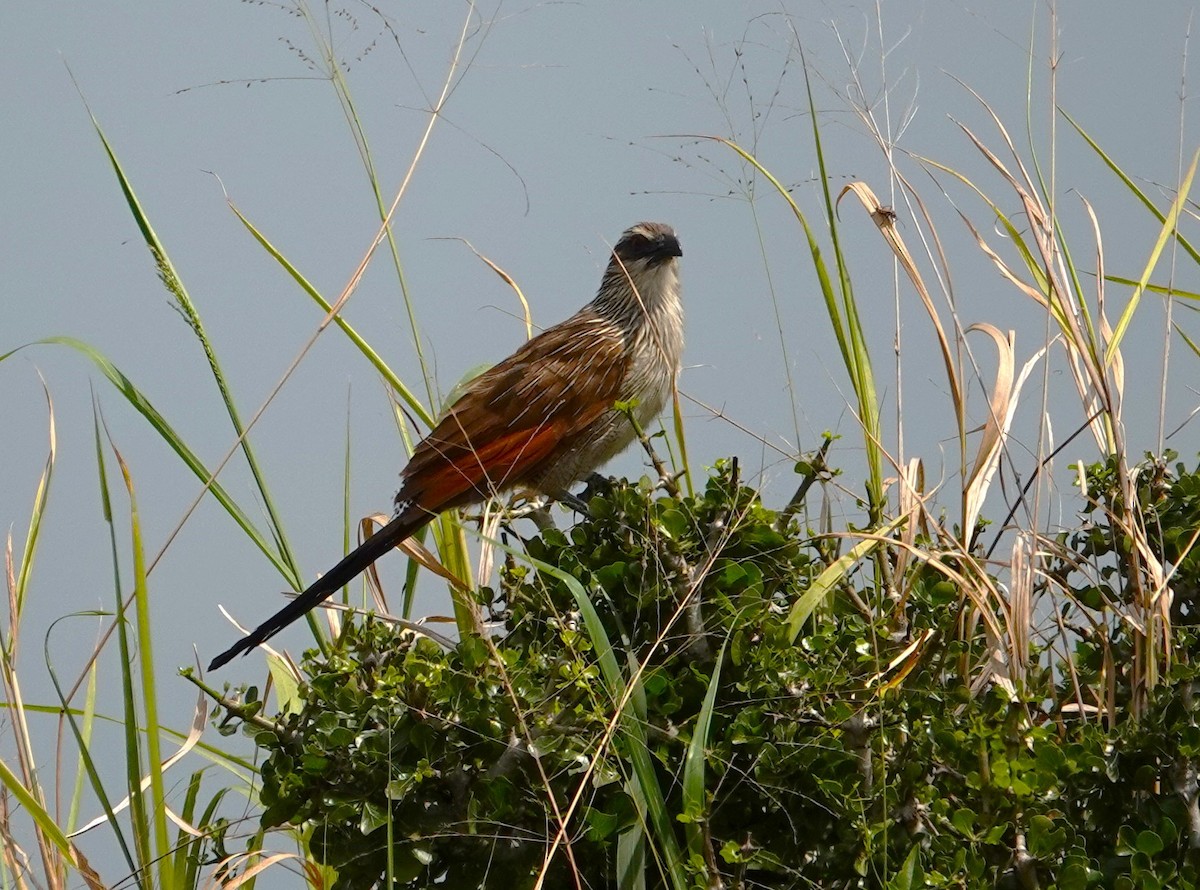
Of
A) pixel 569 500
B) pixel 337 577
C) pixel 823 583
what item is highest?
pixel 569 500

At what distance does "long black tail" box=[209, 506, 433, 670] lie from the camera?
5.39ft

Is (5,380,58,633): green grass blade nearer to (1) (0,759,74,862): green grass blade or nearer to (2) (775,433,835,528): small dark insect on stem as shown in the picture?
(1) (0,759,74,862): green grass blade

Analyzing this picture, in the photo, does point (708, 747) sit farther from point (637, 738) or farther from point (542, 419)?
point (542, 419)

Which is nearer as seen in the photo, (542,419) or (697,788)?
(697,788)

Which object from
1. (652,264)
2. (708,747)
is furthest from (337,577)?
(652,264)

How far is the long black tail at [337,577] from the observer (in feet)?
5.39

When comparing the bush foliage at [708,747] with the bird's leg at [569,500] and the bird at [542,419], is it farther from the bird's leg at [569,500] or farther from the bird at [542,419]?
the bird's leg at [569,500]

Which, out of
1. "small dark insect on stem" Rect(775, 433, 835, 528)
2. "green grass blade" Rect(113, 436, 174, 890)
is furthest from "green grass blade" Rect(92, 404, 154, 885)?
"small dark insect on stem" Rect(775, 433, 835, 528)

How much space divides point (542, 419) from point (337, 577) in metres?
0.47

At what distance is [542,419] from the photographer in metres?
2.13

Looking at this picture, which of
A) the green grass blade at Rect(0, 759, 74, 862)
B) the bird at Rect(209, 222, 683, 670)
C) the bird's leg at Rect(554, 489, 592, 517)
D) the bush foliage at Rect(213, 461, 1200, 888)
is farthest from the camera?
the bird's leg at Rect(554, 489, 592, 517)

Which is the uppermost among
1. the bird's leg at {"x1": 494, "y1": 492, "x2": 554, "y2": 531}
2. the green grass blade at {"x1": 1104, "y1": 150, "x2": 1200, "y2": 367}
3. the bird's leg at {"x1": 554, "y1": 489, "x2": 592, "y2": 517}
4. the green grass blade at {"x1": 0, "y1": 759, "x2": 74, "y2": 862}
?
the green grass blade at {"x1": 1104, "y1": 150, "x2": 1200, "y2": 367}

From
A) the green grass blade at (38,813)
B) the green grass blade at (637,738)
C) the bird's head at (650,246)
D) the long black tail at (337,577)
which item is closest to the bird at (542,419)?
the long black tail at (337,577)

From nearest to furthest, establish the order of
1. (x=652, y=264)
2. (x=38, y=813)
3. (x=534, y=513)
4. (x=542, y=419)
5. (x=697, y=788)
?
(x=697, y=788) → (x=38, y=813) → (x=534, y=513) → (x=542, y=419) → (x=652, y=264)
